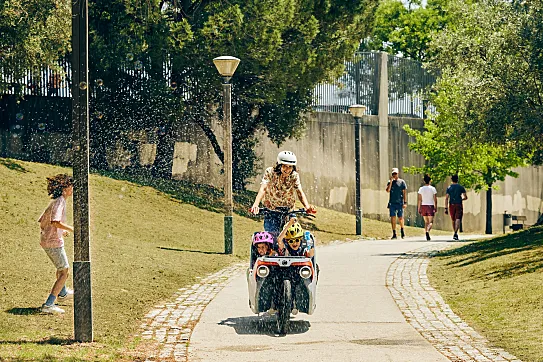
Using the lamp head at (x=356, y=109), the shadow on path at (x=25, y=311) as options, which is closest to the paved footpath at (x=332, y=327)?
the shadow on path at (x=25, y=311)

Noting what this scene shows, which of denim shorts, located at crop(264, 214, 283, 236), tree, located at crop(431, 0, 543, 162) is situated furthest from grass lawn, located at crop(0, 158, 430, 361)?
tree, located at crop(431, 0, 543, 162)

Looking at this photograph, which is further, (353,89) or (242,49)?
(353,89)

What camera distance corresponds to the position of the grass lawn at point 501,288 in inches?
411

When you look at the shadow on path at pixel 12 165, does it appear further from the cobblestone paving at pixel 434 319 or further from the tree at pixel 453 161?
the tree at pixel 453 161

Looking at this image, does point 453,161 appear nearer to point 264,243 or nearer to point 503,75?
point 503,75

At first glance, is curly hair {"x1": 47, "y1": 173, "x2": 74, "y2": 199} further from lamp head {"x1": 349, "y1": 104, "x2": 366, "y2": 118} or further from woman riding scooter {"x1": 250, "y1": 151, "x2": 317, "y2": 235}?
lamp head {"x1": 349, "y1": 104, "x2": 366, "y2": 118}

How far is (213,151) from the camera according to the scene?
108 feet

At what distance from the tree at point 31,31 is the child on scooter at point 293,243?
1276 centimetres

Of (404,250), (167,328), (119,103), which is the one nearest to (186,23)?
(119,103)

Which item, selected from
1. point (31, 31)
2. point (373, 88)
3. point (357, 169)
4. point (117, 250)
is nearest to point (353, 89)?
point (373, 88)

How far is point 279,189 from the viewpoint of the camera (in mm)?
11281

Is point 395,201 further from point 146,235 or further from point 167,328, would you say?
point 167,328

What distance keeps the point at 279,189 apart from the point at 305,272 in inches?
43.1

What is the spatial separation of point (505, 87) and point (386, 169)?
21.5 metres
